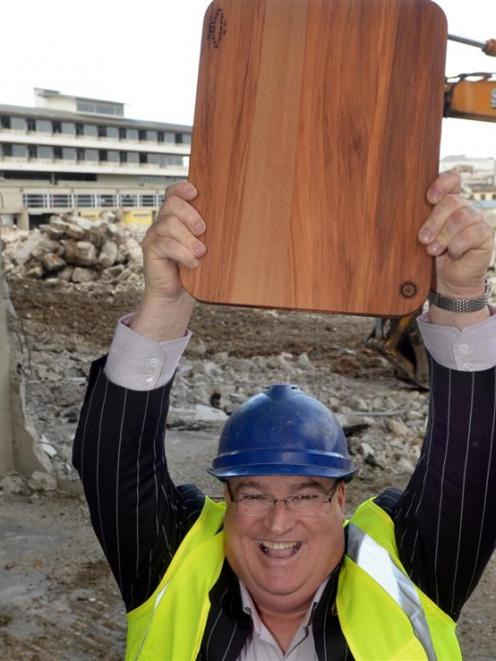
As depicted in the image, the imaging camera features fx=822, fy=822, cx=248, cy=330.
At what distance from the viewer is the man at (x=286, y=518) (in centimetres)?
182

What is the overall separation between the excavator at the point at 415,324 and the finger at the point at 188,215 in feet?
16.1

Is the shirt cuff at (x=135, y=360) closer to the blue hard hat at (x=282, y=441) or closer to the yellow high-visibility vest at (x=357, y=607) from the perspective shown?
the blue hard hat at (x=282, y=441)

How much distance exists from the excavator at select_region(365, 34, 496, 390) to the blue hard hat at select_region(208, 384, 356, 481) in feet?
15.5

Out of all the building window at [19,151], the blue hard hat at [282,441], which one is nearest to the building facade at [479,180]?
the building window at [19,151]

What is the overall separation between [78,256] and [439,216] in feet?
58.2

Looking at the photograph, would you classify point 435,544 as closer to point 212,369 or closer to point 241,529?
point 241,529

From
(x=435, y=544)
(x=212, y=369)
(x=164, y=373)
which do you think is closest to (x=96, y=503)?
(x=164, y=373)

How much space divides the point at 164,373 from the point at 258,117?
0.67 meters

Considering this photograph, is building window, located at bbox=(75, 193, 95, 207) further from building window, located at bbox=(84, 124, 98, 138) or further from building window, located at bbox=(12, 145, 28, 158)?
building window, located at bbox=(84, 124, 98, 138)

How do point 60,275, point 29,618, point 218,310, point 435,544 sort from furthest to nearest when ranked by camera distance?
point 60,275
point 218,310
point 29,618
point 435,544

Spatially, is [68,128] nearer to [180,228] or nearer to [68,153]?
[68,153]

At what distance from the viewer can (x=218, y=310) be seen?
16.2m

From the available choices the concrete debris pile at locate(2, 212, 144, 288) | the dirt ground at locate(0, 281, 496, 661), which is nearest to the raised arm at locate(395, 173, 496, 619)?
the dirt ground at locate(0, 281, 496, 661)

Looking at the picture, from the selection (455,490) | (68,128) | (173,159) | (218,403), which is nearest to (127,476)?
(455,490)
